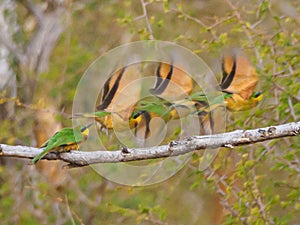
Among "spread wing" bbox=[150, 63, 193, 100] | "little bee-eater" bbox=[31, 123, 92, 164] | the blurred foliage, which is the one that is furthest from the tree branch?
the blurred foliage

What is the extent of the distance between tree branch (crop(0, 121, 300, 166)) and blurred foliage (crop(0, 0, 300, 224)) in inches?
28.5

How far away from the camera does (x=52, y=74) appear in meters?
4.46

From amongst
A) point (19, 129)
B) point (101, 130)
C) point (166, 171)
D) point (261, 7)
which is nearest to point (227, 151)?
point (166, 171)

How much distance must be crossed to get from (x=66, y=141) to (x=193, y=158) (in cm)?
102

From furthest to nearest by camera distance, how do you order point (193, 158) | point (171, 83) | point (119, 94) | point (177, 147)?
point (193, 158) < point (171, 83) < point (119, 94) < point (177, 147)

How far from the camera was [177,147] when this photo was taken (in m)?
1.72

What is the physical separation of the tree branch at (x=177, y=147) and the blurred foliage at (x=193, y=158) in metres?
0.72

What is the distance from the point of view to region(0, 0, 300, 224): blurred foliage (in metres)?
2.61

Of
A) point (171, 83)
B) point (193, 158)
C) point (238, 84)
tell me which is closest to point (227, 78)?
point (238, 84)

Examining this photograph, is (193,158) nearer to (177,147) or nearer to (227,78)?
(227,78)

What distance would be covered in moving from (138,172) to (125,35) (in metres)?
2.38

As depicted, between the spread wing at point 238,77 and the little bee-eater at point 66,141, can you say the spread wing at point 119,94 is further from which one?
the spread wing at point 238,77

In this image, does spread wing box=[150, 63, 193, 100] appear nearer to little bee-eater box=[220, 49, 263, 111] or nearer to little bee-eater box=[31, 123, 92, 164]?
little bee-eater box=[220, 49, 263, 111]

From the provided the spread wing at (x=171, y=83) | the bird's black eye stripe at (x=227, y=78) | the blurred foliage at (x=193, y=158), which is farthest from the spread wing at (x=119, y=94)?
the blurred foliage at (x=193, y=158)
